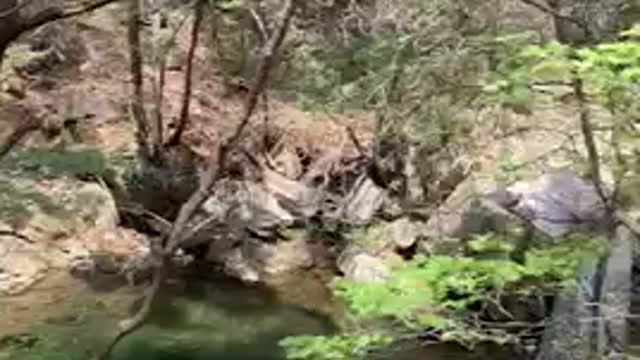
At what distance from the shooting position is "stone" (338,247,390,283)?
32.6 ft

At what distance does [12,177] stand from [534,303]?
12.3ft

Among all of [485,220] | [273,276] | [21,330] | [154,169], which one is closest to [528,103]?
[485,220]

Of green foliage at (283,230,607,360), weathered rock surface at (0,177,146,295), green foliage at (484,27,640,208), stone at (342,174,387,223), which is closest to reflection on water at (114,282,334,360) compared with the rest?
weathered rock surface at (0,177,146,295)

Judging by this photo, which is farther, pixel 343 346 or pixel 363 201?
pixel 363 201

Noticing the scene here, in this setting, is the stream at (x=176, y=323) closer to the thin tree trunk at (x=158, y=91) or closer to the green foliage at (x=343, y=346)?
the thin tree trunk at (x=158, y=91)

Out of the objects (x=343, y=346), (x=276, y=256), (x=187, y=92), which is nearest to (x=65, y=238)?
(x=187, y=92)

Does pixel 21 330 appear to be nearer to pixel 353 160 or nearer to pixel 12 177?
pixel 12 177

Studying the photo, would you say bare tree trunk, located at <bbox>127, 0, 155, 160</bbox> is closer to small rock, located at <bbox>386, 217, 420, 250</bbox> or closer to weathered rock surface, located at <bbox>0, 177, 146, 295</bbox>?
weathered rock surface, located at <bbox>0, 177, 146, 295</bbox>

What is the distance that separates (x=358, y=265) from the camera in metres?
10.4

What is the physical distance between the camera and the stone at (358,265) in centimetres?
993

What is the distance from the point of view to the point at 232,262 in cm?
1115

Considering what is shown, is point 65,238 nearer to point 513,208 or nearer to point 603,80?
point 513,208

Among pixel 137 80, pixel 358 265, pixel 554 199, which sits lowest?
pixel 358 265

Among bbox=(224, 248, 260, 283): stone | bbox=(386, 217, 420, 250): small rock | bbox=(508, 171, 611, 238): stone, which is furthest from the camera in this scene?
bbox=(224, 248, 260, 283): stone
